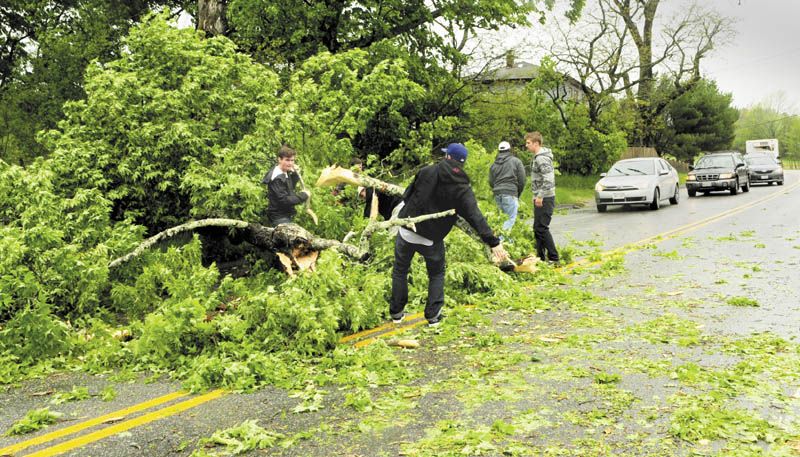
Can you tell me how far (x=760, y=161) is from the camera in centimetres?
3209

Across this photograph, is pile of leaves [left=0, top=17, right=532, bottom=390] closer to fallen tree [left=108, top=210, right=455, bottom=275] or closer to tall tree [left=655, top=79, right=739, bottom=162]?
fallen tree [left=108, top=210, right=455, bottom=275]

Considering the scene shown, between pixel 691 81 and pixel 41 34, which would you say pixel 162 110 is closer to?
pixel 41 34

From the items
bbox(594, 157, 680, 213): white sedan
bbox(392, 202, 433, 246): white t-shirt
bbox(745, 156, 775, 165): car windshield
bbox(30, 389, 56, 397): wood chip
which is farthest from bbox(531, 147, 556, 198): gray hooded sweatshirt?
bbox(745, 156, 775, 165): car windshield

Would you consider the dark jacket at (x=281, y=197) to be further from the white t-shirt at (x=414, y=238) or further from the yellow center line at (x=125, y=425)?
the yellow center line at (x=125, y=425)

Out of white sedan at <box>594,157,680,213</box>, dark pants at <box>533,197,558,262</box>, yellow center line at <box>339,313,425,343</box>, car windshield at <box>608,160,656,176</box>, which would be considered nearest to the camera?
yellow center line at <box>339,313,425,343</box>

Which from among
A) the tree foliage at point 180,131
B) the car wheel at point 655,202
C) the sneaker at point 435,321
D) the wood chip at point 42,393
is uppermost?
the tree foliage at point 180,131

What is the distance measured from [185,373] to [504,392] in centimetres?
252

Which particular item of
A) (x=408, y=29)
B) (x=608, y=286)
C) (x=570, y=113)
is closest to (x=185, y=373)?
(x=608, y=286)

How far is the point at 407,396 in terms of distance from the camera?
434 centimetres

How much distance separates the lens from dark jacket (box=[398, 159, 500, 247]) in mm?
5922

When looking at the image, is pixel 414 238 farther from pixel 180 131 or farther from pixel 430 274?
pixel 180 131

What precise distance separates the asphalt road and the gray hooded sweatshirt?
1864mm

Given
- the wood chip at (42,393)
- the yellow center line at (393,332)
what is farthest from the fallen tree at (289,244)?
the wood chip at (42,393)

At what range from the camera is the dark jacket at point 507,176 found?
1005cm
